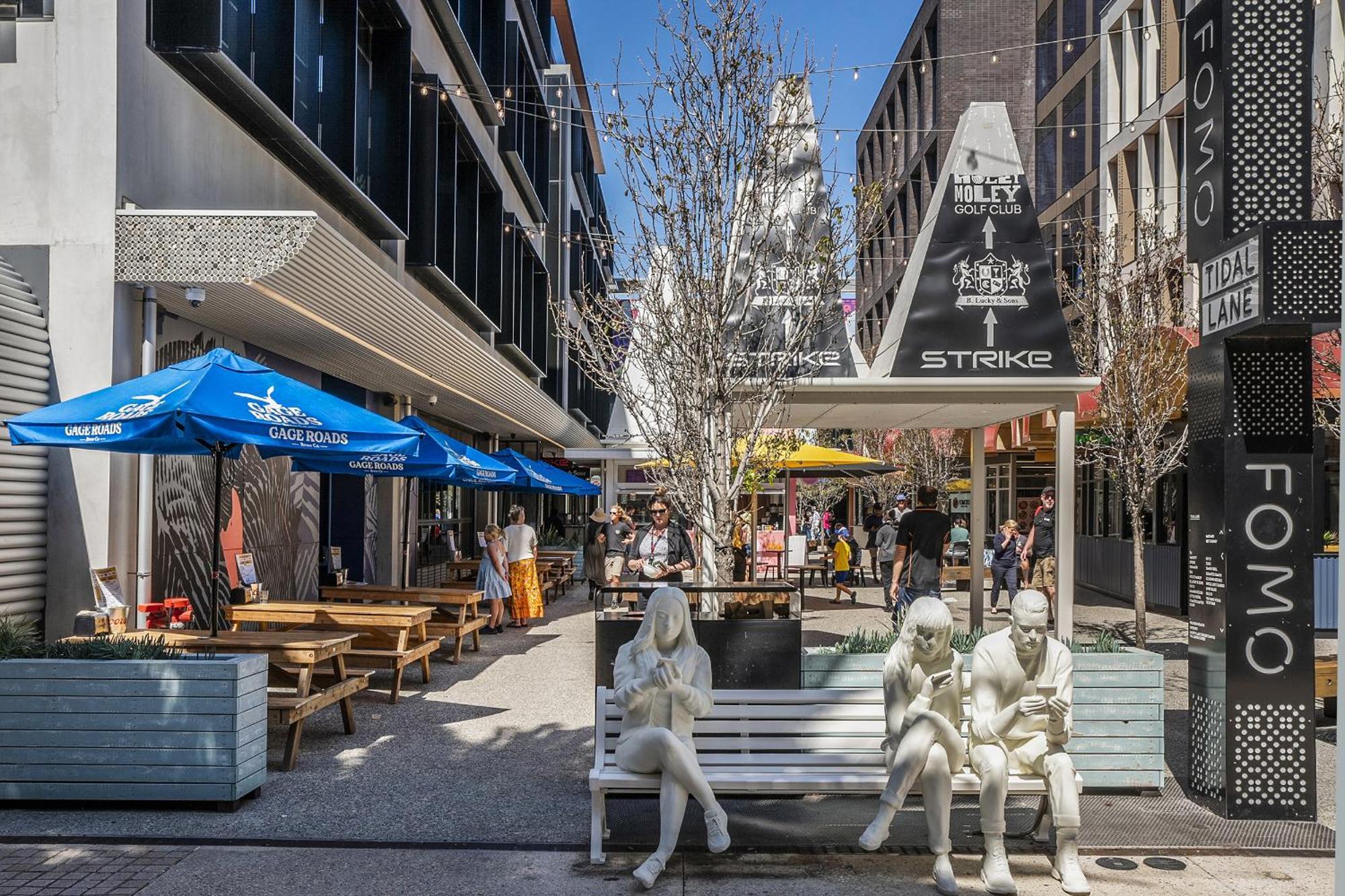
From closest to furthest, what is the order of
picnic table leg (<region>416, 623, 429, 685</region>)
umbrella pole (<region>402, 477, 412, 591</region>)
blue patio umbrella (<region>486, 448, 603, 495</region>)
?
picnic table leg (<region>416, 623, 429, 685</region>) < blue patio umbrella (<region>486, 448, 603, 495</region>) < umbrella pole (<region>402, 477, 412, 591</region>)

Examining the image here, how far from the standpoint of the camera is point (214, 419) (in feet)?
24.5

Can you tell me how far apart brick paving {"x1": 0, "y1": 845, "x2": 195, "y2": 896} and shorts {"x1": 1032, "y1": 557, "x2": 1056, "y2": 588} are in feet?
45.4

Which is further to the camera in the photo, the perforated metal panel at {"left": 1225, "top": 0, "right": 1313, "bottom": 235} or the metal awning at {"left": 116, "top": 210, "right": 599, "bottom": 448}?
the metal awning at {"left": 116, "top": 210, "right": 599, "bottom": 448}

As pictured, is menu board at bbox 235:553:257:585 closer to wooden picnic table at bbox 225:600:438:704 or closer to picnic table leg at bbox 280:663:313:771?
wooden picnic table at bbox 225:600:438:704

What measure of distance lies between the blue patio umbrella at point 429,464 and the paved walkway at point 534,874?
3654 millimetres

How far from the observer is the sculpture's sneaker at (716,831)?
18.9 ft

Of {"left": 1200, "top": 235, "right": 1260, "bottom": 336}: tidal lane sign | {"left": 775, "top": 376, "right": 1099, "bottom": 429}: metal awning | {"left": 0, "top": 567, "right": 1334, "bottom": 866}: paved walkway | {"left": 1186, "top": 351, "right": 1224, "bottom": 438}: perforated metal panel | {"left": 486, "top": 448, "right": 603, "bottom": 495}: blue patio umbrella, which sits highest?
{"left": 1200, "top": 235, "right": 1260, "bottom": 336}: tidal lane sign

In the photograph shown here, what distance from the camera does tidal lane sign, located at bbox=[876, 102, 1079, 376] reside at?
1126 centimetres

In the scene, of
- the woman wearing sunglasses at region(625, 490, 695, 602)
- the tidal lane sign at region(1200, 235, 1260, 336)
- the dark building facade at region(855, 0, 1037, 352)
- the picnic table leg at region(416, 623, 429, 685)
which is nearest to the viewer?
the tidal lane sign at region(1200, 235, 1260, 336)

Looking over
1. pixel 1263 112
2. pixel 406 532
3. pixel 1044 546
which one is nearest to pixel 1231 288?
pixel 1263 112

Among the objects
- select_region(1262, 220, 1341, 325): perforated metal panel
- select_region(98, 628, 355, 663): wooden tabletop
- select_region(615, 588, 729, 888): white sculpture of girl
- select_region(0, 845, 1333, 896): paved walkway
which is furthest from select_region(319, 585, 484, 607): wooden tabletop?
select_region(1262, 220, 1341, 325): perforated metal panel

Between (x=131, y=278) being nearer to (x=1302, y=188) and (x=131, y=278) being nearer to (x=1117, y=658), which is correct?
(x=1117, y=658)

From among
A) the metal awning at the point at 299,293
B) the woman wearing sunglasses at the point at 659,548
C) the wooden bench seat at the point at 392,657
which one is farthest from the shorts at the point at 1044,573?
the wooden bench seat at the point at 392,657

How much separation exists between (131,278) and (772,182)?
17.0 feet
